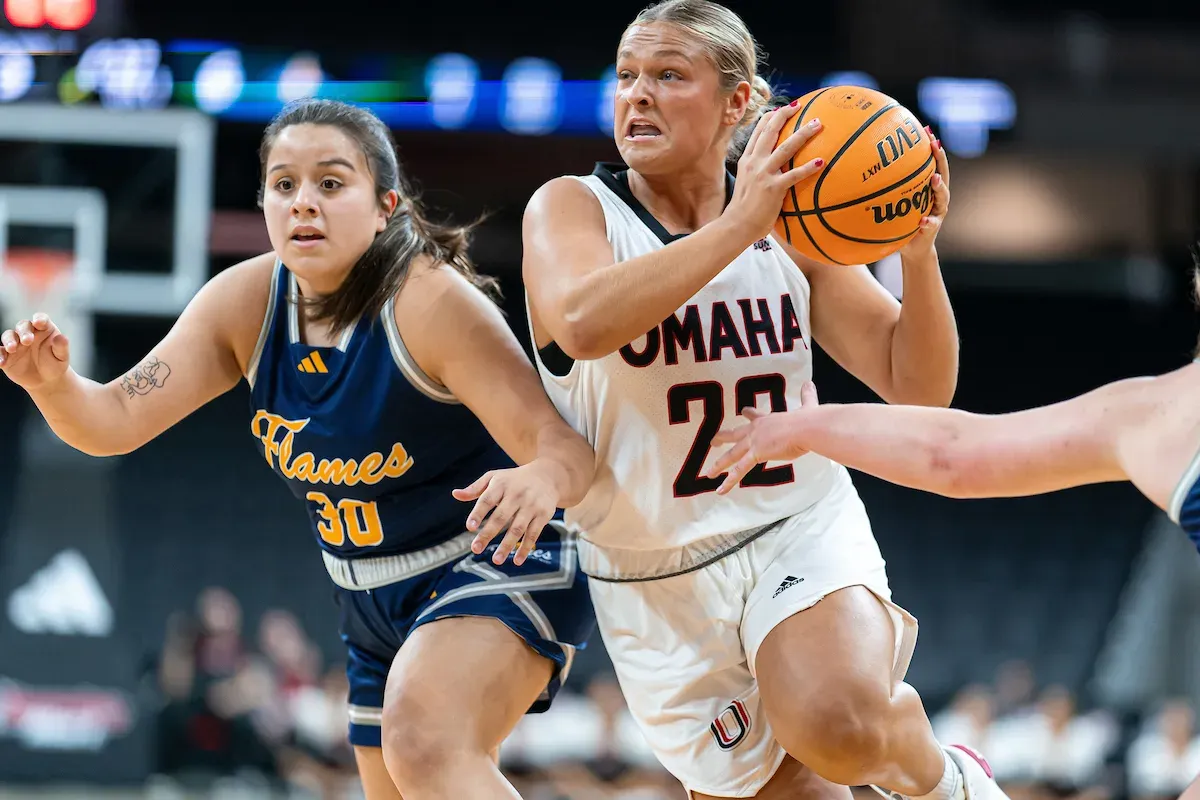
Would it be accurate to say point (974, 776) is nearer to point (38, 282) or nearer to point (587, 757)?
point (587, 757)

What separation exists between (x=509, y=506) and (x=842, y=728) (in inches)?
35.3

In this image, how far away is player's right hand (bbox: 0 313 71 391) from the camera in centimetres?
354

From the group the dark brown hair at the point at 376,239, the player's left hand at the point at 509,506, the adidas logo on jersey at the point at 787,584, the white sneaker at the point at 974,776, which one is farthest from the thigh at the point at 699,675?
the dark brown hair at the point at 376,239

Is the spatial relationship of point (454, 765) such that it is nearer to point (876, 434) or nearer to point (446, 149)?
point (876, 434)

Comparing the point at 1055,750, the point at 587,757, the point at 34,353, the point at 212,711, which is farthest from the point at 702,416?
the point at 1055,750

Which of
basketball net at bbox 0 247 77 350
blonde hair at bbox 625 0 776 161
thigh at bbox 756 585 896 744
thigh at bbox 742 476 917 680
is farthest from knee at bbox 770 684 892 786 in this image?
basketball net at bbox 0 247 77 350

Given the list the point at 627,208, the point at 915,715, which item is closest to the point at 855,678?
the point at 915,715

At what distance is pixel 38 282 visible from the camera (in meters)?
9.98

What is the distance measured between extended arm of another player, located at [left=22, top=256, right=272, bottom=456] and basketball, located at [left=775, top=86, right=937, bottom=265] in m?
1.51

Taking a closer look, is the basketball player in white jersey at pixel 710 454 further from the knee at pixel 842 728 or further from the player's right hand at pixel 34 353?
the player's right hand at pixel 34 353

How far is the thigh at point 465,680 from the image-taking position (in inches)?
132

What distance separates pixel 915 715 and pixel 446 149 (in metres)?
9.92

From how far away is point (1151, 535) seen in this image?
1501 cm

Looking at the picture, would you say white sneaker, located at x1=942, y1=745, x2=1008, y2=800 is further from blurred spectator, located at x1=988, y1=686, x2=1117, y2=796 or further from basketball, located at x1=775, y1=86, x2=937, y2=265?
blurred spectator, located at x1=988, y1=686, x2=1117, y2=796
